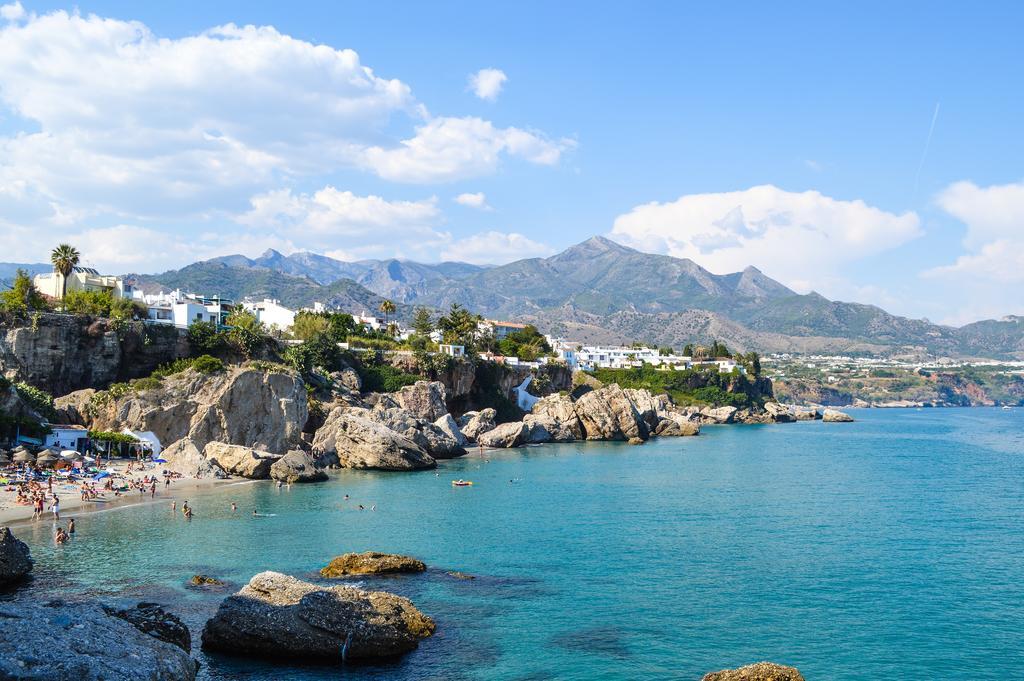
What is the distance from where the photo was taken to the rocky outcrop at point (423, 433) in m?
66.6

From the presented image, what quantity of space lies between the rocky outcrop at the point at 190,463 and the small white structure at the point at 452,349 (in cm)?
4261

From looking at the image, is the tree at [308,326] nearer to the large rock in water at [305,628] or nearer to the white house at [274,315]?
the white house at [274,315]

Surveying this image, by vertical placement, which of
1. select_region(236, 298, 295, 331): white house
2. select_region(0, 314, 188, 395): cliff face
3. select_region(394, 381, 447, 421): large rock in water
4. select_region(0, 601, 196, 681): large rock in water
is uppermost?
select_region(236, 298, 295, 331): white house

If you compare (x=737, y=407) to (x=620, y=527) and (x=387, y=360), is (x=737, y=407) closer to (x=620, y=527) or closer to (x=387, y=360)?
(x=387, y=360)

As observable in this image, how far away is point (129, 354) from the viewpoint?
2586 inches

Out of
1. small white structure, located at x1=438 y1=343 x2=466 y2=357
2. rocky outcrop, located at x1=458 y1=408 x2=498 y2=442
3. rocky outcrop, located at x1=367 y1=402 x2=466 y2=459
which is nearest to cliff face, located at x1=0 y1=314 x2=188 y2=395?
rocky outcrop, located at x1=367 y1=402 x2=466 y2=459

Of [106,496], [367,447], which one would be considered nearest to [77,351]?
[106,496]

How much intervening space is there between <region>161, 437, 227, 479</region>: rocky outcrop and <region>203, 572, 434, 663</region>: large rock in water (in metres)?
33.7

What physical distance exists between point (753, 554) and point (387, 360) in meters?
62.4

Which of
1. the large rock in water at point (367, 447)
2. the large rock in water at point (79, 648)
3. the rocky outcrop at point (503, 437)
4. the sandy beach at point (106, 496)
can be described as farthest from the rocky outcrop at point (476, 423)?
the large rock in water at point (79, 648)

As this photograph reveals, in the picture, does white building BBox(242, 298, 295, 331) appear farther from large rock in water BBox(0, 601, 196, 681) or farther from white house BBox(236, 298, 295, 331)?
large rock in water BBox(0, 601, 196, 681)

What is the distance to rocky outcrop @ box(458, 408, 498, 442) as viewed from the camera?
85125 mm

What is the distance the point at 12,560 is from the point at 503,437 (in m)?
58.8

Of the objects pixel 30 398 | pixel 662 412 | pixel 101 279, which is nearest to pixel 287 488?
pixel 30 398
